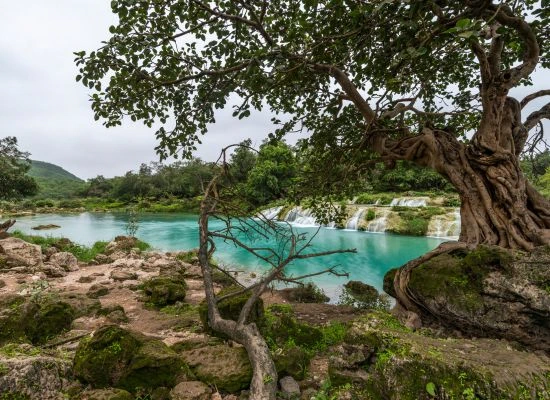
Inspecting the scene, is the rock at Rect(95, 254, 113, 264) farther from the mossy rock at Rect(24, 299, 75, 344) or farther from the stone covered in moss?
the stone covered in moss

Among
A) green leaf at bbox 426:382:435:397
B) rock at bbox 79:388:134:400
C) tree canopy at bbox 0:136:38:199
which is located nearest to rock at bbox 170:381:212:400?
rock at bbox 79:388:134:400

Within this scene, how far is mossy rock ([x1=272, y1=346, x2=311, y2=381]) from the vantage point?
11.5 ft

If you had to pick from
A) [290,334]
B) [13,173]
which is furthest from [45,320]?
[13,173]

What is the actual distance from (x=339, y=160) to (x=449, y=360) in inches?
208

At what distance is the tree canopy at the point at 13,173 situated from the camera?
59.7 ft

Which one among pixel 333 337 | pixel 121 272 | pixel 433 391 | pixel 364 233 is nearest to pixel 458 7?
pixel 433 391

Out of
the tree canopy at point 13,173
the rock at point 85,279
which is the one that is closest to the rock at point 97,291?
the rock at point 85,279

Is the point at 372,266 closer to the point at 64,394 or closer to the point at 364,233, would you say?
the point at 364,233

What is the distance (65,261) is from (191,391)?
33.5 feet

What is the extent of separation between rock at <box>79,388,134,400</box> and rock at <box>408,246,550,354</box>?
3865 millimetres

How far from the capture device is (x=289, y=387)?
324 cm

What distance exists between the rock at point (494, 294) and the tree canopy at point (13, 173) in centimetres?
2240

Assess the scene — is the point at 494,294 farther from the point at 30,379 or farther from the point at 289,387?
the point at 30,379

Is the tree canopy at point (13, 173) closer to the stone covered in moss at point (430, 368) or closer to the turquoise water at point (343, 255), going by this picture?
the turquoise water at point (343, 255)
